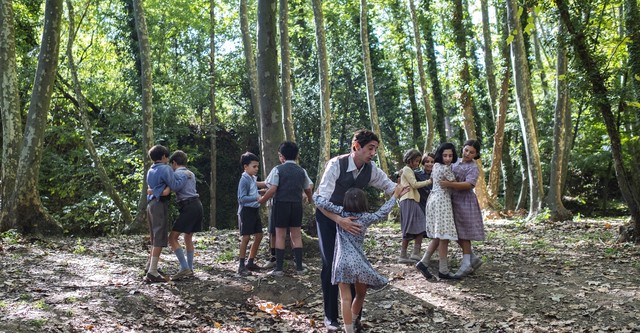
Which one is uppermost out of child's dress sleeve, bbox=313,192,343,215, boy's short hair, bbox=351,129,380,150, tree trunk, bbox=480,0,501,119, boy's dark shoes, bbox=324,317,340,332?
tree trunk, bbox=480,0,501,119

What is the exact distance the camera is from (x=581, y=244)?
11.5 meters

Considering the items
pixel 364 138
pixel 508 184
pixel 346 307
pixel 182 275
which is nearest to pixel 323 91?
pixel 182 275

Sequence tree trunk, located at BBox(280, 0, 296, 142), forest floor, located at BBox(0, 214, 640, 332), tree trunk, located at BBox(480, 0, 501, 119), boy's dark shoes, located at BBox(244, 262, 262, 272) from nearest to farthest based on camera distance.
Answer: forest floor, located at BBox(0, 214, 640, 332) → boy's dark shoes, located at BBox(244, 262, 262, 272) → tree trunk, located at BBox(280, 0, 296, 142) → tree trunk, located at BBox(480, 0, 501, 119)

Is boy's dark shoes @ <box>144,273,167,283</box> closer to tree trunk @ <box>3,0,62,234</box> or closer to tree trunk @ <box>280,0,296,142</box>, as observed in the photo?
tree trunk @ <box>280,0,296,142</box>

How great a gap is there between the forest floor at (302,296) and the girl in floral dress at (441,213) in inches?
9.8

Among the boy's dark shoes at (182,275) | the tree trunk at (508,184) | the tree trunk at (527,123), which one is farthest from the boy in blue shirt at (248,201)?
the tree trunk at (508,184)

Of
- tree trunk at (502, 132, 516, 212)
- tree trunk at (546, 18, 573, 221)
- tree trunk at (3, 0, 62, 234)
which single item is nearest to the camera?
tree trunk at (3, 0, 62, 234)

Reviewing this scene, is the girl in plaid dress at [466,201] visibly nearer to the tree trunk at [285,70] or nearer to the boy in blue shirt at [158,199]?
the boy in blue shirt at [158,199]

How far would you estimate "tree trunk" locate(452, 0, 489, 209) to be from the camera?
65.3ft

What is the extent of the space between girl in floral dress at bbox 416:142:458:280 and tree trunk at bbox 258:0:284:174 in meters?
2.93

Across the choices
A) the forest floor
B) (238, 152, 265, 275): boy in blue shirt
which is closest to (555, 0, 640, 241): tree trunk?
the forest floor

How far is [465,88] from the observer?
2031 centimetres

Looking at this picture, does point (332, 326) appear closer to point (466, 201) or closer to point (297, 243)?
point (297, 243)

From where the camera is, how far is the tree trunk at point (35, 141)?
12.4 m
